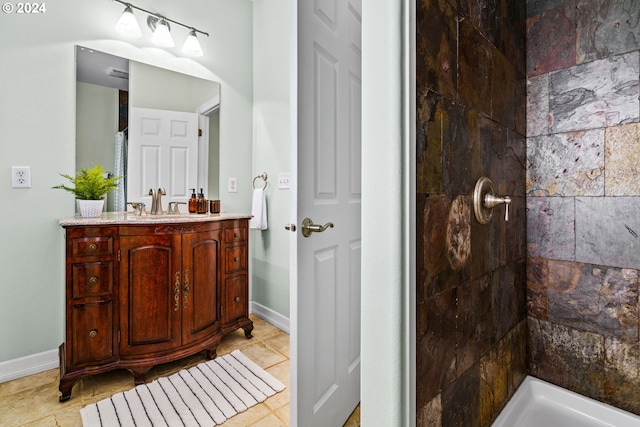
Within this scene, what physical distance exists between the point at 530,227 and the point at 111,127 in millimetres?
2637

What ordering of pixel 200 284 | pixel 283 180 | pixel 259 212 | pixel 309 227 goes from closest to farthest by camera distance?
pixel 309 227
pixel 200 284
pixel 283 180
pixel 259 212

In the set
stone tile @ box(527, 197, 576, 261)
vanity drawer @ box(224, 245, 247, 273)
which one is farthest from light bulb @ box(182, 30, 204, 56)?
stone tile @ box(527, 197, 576, 261)

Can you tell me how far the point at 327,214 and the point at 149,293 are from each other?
47.7 inches

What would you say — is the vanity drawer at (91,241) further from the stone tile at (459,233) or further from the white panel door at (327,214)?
the stone tile at (459,233)

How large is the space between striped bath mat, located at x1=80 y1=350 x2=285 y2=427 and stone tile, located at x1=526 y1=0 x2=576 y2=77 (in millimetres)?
2138

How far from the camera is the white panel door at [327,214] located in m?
1.20

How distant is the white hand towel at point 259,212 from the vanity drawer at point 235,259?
29 centimetres

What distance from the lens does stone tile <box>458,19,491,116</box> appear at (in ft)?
Answer: 3.22

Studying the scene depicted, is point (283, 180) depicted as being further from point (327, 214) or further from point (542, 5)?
point (542, 5)

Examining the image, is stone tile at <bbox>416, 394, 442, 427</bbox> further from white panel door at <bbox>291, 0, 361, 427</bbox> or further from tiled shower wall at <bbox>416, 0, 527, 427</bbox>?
white panel door at <bbox>291, 0, 361, 427</bbox>

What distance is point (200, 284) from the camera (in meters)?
2.03

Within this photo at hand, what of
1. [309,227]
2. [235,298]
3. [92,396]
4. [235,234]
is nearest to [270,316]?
[235,298]

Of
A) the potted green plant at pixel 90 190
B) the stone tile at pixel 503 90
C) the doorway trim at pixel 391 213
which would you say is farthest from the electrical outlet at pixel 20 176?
the stone tile at pixel 503 90

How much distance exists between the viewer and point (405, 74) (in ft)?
2.39
